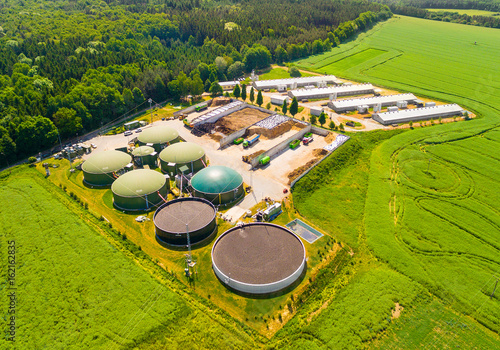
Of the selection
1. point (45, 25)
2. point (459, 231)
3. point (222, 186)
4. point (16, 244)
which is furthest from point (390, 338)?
point (45, 25)

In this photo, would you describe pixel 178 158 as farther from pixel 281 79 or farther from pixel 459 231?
pixel 281 79

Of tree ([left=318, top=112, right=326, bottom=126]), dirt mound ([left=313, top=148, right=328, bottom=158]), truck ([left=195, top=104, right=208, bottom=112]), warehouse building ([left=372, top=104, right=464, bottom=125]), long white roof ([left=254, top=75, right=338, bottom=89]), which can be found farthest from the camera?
long white roof ([left=254, top=75, right=338, bottom=89])

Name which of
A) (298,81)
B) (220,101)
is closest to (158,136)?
(220,101)

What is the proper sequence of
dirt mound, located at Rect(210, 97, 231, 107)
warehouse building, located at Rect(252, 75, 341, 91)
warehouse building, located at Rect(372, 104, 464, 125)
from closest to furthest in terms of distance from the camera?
warehouse building, located at Rect(372, 104, 464, 125), dirt mound, located at Rect(210, 97, 231, 107), warehouse building, located at Rect(252, 75, 341, 91)

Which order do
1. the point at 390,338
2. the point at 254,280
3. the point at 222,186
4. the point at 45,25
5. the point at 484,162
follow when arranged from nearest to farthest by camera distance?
the point at 390,338 → the point at 254,280 → the point at 222,186 → the point at 484,162 → the point at 45,25

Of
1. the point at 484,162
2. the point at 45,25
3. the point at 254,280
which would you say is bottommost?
the point at 484,162

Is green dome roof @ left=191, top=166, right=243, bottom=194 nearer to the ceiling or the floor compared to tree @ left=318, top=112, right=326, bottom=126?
nearer to the ceiling

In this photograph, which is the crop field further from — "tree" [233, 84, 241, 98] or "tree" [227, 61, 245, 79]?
"tree" [227, 61, 245, 79]

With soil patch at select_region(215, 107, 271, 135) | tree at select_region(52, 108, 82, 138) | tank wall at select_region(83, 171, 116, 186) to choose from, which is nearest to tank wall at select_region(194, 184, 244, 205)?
tank wall at select_region(83, 171, 116, 186)
